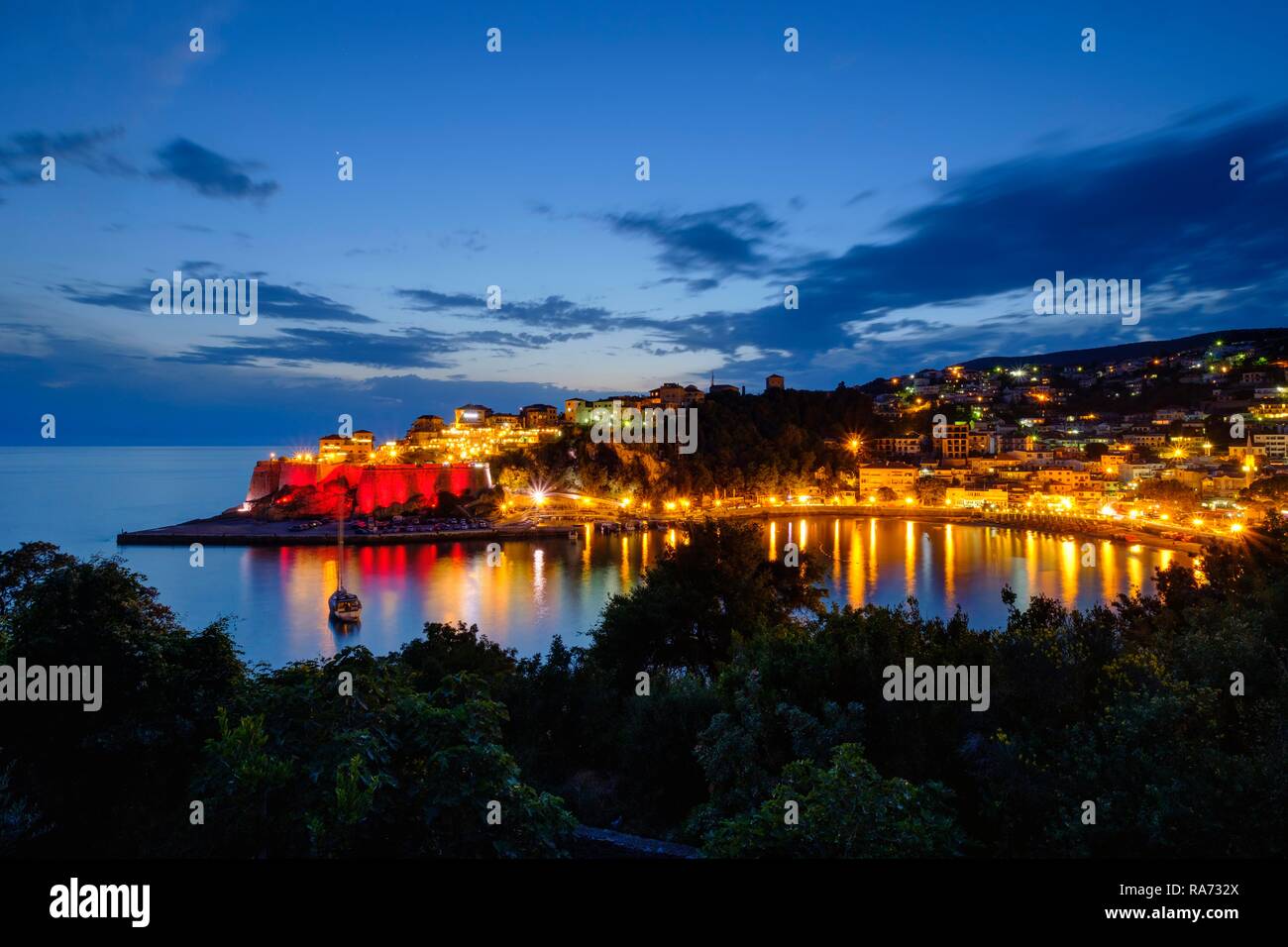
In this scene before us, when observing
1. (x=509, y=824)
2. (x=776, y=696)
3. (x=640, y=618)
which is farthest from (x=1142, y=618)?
(x=509, y=824)

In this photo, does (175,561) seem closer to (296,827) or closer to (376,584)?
(376,584)

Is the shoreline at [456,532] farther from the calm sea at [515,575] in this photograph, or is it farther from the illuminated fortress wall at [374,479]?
the illuminated fortress wall at [374,479]

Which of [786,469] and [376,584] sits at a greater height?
[786,469]

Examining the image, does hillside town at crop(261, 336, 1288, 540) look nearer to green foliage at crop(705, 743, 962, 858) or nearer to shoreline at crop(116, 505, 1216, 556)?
shoreline at crop(116, 505, 1216, 556)

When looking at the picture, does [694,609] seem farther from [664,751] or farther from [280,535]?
[280,535]

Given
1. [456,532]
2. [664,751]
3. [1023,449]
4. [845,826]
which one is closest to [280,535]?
[456,532]

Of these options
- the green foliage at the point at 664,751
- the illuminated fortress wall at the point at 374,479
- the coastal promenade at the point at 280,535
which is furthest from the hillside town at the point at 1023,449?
the green foliage at the point at 664,751
